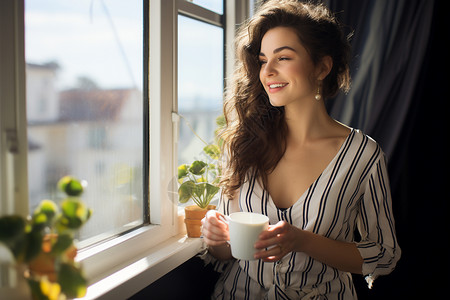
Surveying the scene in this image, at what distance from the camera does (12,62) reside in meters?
0.83

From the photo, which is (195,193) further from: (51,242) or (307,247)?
(51,242)

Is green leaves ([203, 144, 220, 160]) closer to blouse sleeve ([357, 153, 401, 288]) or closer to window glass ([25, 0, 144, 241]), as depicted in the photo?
window glass ([25, 0, 144, 241])

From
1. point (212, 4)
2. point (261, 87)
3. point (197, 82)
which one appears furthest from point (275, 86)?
point (212, 4)

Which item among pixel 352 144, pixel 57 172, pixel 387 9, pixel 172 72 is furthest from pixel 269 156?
pixel 387 9

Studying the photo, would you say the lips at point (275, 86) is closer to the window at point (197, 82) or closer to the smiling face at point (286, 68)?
the smiling face at point (286, 68)

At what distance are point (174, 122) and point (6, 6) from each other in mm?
692

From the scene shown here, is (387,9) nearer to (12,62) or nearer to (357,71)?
(357,71)

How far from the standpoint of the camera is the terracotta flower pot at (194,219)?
4.53ft

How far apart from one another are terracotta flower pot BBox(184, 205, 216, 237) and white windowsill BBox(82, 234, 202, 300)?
1.1 inches

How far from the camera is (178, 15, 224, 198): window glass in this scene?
1.55m

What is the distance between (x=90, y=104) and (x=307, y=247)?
30.0 inches

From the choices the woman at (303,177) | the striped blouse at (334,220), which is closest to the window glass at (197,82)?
the woman at (303,177)

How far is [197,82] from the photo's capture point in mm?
1667

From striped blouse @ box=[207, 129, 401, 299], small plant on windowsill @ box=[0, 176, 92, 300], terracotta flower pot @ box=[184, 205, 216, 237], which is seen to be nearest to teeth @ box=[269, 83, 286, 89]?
striped blouse @ box=[207, 129, 401, 299]
